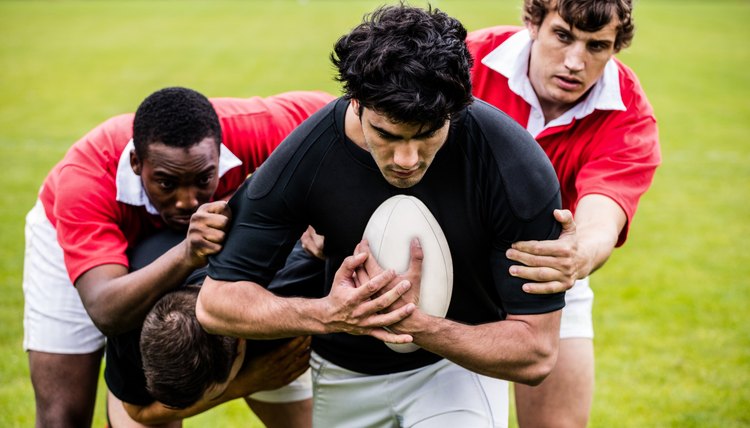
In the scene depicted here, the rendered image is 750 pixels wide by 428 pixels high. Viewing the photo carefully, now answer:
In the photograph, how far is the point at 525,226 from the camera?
12.2ft

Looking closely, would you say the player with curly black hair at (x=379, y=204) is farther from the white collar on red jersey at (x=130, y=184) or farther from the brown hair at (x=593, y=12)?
the brown hair at (x=593, y=12)

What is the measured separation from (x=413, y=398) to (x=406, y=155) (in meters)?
1.42

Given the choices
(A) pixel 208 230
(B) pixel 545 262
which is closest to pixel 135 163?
(A) pixel 208 230

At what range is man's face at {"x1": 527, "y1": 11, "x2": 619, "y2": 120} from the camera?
15.4 ft

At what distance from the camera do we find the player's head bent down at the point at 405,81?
10.8ft

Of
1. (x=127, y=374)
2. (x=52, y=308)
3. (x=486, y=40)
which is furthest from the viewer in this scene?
(x=52, y=308)

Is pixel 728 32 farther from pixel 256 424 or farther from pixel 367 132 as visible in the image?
pixel 367 132

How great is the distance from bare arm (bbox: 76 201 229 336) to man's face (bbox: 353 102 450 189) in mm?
840

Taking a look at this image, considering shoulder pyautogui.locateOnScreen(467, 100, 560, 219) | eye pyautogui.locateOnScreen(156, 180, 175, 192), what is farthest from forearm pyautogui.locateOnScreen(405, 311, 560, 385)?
eye pyautogui.locateOnScreen(156, 180, 175, 192)

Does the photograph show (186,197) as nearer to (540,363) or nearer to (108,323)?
(108,323)

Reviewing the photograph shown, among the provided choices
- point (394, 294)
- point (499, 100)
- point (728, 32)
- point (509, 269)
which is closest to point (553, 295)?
point (509, 269)

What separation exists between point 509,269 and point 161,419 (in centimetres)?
210

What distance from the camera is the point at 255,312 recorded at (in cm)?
381

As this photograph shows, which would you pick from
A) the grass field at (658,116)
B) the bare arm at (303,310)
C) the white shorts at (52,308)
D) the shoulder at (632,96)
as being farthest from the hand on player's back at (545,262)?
the grass field at (658,116)
